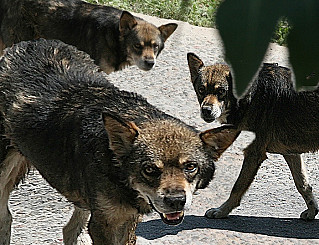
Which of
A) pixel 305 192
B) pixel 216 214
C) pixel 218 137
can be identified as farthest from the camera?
pixel 305 192

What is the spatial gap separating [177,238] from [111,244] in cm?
162

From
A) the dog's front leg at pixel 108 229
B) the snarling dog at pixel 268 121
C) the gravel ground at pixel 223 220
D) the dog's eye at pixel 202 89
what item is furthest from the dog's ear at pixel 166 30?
the dog's front leg at pixel 108 229

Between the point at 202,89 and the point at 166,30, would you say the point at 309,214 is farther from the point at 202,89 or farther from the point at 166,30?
the point at 166,30

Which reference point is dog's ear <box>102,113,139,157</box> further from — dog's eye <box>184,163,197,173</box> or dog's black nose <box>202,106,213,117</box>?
dog's black nose <box>202,106,213,117</box>

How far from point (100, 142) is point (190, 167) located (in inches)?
22.4

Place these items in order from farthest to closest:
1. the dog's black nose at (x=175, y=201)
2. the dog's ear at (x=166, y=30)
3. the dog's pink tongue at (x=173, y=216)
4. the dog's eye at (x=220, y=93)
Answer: the dog's ear at (x=166, y=30) < the dog's eye at (x=220, y=93) < the dog's pink tongue at (x=173, y=216) < the dog's black nose at (x=175, y=201)

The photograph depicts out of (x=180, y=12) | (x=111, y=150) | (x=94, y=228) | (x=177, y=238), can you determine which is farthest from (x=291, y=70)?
(x=177, y=238)

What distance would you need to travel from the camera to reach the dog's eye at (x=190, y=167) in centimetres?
400

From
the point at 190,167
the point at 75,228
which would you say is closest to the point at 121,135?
the point at 190,167

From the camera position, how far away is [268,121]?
20.9 feet

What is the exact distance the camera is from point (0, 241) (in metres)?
5.08

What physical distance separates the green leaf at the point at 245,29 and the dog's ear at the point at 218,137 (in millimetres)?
3505

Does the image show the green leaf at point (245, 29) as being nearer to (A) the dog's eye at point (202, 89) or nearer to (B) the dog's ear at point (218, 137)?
(B) the dog's ear at point (218, 137)

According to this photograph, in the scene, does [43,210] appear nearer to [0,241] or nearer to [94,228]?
[0,241]
